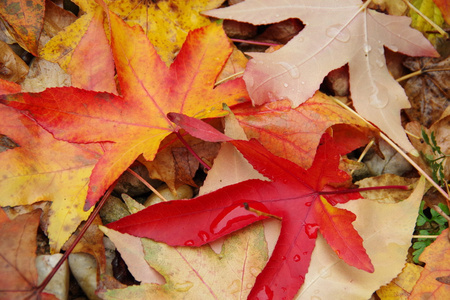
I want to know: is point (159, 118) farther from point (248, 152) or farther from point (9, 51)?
point (9, 51)

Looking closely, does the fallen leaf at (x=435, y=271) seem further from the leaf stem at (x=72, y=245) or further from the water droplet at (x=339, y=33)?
the leaf stem at (x=72, y=245)

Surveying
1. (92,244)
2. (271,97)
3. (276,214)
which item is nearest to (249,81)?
(271,97)

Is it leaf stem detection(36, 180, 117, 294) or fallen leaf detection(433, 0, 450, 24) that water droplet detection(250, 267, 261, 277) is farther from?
fallen leaf detection(433, 0, 450, 24)

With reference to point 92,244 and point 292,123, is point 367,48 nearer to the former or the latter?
point 292,123

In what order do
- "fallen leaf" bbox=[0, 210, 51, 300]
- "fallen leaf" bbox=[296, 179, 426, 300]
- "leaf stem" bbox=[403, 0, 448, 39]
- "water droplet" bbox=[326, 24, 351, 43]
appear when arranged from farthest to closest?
1. "leaf stem" bbox=[403, 0, 448, 39]
2. "water droplet" bbox=[326, 24, 351, 43]
3. "fallen leaf" bbox=[296, 179, 426, 300]
4. "fallen leaf" bbox=[0, 210, 51, 300]

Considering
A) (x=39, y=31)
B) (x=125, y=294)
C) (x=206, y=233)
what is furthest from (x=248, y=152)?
(x=39, y=31)

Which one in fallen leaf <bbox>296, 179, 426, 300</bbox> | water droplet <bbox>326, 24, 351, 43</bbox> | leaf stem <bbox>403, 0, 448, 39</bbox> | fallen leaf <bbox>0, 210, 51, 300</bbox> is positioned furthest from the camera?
leaf stem <bbox>403, 0, 448, 39</bbox>

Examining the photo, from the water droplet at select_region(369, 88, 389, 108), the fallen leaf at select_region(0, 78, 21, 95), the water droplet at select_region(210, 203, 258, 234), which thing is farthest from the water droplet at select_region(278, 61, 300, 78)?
the fallen leaf at select_region(0, 78, 21, 95)
